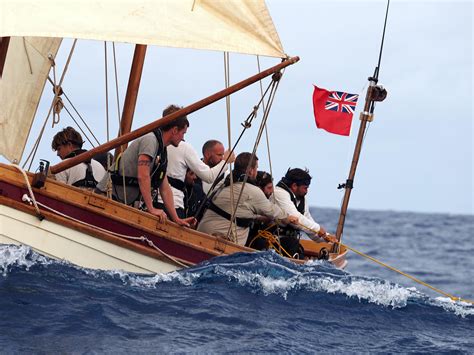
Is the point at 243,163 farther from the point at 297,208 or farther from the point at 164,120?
the point at 297,208

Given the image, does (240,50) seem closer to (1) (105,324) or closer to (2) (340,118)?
(1) (105,324)

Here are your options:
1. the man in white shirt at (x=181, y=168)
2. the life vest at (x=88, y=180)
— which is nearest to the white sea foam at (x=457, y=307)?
the man in white shirt at (x=181, y=168)

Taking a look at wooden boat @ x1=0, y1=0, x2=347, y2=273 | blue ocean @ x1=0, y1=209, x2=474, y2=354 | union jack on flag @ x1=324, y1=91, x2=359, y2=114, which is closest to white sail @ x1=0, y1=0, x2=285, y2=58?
wooden boat @ x1=0, y1=0, x2=347, y2=273

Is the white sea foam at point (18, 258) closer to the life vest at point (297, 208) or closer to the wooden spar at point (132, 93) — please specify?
the wooden spar at point (132, 93)

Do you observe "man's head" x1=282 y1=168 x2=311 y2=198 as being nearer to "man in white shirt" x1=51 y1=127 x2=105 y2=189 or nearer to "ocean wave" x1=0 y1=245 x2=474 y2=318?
"ocean wave" x1=0 y1=245 x2=474 y2=318

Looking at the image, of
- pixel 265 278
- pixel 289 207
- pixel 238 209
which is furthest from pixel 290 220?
pixel 265 278

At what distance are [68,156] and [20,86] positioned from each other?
95cm

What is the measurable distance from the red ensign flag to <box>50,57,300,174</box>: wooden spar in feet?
11.6

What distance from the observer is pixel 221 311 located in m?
11.3

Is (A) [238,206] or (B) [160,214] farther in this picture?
(A) [238,206]

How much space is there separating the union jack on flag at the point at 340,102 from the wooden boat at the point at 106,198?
3523mm

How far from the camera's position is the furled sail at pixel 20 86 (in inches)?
494

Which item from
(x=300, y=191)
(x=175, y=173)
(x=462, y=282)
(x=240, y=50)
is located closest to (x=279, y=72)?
(x=240, y=50)

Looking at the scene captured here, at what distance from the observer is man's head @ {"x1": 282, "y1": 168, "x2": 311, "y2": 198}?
14.6 m
